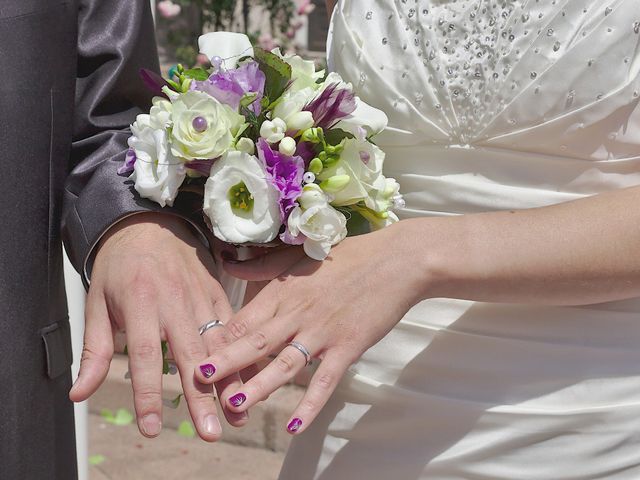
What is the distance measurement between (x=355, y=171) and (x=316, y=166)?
8 cm

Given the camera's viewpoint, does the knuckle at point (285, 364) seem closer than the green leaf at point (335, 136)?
Yes

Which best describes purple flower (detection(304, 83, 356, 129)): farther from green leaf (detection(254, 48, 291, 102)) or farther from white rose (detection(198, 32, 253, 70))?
white rose (detection(198, 32, 253, 70))

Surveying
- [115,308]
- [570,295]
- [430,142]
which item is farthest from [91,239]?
[570,295]

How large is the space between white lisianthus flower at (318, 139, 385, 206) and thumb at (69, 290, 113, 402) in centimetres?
40

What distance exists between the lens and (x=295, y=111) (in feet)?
4.69

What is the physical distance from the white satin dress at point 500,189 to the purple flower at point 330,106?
0.29 metres

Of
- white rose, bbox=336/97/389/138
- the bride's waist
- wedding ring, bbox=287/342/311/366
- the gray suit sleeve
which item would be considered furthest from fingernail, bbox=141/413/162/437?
the bride's waist

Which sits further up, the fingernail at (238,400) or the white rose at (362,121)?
the white rose at (362,121)

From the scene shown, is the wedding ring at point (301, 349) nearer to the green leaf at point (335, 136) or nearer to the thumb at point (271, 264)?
the thumb at point (271, 264)

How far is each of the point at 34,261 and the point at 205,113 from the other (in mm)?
548

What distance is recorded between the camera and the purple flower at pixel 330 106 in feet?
4.77

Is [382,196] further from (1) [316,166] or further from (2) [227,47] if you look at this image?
(2) [227,47]

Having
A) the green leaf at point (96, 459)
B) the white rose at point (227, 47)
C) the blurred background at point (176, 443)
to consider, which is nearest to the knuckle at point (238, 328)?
the white rose at point (227, 47)

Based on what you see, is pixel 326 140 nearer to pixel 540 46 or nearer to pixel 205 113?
pixel 205 113
